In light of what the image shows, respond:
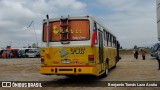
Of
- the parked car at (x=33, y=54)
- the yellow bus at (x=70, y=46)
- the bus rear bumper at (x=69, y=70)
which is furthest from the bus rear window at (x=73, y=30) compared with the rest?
the parked car at (x=33, y=54)

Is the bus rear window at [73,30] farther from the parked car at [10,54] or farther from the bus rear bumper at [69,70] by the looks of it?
the parked car at [10,54]

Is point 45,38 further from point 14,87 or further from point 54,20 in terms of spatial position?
point 14,87

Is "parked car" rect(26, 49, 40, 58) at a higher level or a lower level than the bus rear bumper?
higher

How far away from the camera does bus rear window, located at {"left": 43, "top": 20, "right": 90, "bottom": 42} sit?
52.4ft

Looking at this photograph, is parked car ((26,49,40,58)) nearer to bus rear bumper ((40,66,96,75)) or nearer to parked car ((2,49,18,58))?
parked car ((2,49,18,58))

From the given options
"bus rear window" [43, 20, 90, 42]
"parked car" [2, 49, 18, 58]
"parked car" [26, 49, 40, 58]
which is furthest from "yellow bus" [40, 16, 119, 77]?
"parked car" [2, 49, 18, 58]

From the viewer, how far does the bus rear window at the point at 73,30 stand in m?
16.0

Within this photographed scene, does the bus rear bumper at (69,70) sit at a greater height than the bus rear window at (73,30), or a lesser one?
lesser

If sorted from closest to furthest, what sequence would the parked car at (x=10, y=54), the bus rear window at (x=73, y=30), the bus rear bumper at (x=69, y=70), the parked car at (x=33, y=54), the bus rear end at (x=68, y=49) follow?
the bus rear bumper at (x=69, y=70), the bus rear end at (x=68, y=49), the bus rear window at (x=73, y=30), the parked car at (x=33, y=54), the parked car at (x=10, y=54)

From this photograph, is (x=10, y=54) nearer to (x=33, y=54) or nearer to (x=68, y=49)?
(x=33, y=54)

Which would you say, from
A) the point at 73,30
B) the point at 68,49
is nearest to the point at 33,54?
the point at 73,30

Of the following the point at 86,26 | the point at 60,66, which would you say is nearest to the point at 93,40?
the point at 86,26

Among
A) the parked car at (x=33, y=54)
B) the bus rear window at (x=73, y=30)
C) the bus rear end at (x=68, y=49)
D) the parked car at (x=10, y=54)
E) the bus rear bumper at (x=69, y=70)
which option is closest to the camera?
→ the bus rear bumper at (x=69, y=70)

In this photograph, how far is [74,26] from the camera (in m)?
16.2
